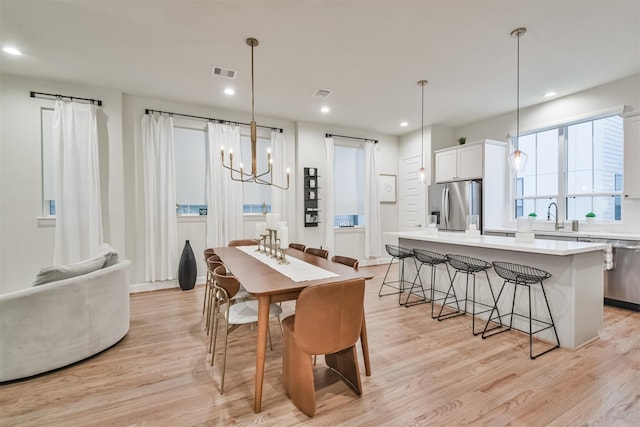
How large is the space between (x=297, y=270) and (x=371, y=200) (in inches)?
172

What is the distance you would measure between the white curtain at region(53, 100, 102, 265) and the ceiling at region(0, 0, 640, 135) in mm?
516

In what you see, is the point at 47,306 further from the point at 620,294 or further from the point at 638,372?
the point at 620,294

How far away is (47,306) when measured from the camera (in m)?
2.30

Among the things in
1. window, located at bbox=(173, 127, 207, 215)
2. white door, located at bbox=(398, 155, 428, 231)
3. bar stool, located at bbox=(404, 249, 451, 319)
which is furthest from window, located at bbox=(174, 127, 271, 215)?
white door, located at bbox=(398, 155, 428, 231)

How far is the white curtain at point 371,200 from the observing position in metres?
6.46

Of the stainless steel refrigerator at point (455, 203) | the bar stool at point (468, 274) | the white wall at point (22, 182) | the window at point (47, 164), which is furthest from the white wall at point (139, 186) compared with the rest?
the stainless steel refrigerator at point (455, 203)

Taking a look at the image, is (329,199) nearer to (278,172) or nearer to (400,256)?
(278,172)

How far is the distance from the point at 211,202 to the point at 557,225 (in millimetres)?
5511

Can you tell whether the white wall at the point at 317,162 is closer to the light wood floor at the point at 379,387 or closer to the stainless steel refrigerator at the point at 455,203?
the stainless steel refrigerator at the point at 455,203

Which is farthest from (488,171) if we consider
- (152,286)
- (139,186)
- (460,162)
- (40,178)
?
(40,178)

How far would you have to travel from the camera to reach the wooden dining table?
1.84m

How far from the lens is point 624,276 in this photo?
142 inches

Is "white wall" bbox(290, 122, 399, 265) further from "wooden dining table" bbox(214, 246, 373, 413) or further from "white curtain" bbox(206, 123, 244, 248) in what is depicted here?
"wooden dining table" bbox(214, 246, 373, 413)

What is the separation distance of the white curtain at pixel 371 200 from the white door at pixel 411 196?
0.71 metres
